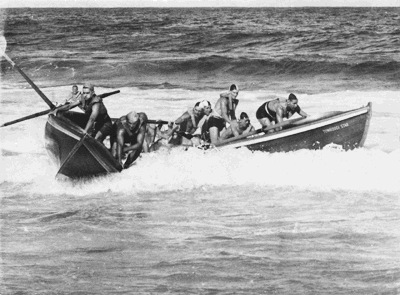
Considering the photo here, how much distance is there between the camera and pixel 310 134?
10555mm

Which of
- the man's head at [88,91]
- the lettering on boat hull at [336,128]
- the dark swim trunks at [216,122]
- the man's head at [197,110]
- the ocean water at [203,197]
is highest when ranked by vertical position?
the man's head at [88,91]

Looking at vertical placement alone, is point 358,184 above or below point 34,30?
below

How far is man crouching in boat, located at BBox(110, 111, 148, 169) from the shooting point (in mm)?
9898

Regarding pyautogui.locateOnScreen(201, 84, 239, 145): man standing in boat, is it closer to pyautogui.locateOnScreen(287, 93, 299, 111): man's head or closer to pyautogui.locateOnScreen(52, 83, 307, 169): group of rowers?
pyautogui.locateOnScreen(52, 83, 307, 169): group of rowers

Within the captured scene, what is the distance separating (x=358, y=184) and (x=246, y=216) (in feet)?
7.37

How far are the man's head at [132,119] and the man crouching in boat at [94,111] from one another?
270 mm

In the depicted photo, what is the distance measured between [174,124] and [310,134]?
A: 2074 mm

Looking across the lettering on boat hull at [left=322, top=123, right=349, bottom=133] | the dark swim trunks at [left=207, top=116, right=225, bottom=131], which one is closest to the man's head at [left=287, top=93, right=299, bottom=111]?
the lettering on boat hull at [left=322, top=123, right=349, bottom=133]

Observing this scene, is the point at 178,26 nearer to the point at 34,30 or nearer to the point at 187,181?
the point at 34,30

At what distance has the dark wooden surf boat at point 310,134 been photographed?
1041 cm

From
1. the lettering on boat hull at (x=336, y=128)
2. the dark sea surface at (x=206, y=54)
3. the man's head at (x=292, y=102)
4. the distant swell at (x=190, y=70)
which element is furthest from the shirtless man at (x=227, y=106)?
the distant swell at (x=190, y=70)

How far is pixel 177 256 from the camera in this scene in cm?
704

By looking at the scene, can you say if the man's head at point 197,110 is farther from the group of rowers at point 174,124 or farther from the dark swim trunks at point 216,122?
the dark swim trunks at point 216,122

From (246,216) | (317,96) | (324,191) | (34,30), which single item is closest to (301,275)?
(246,216)
